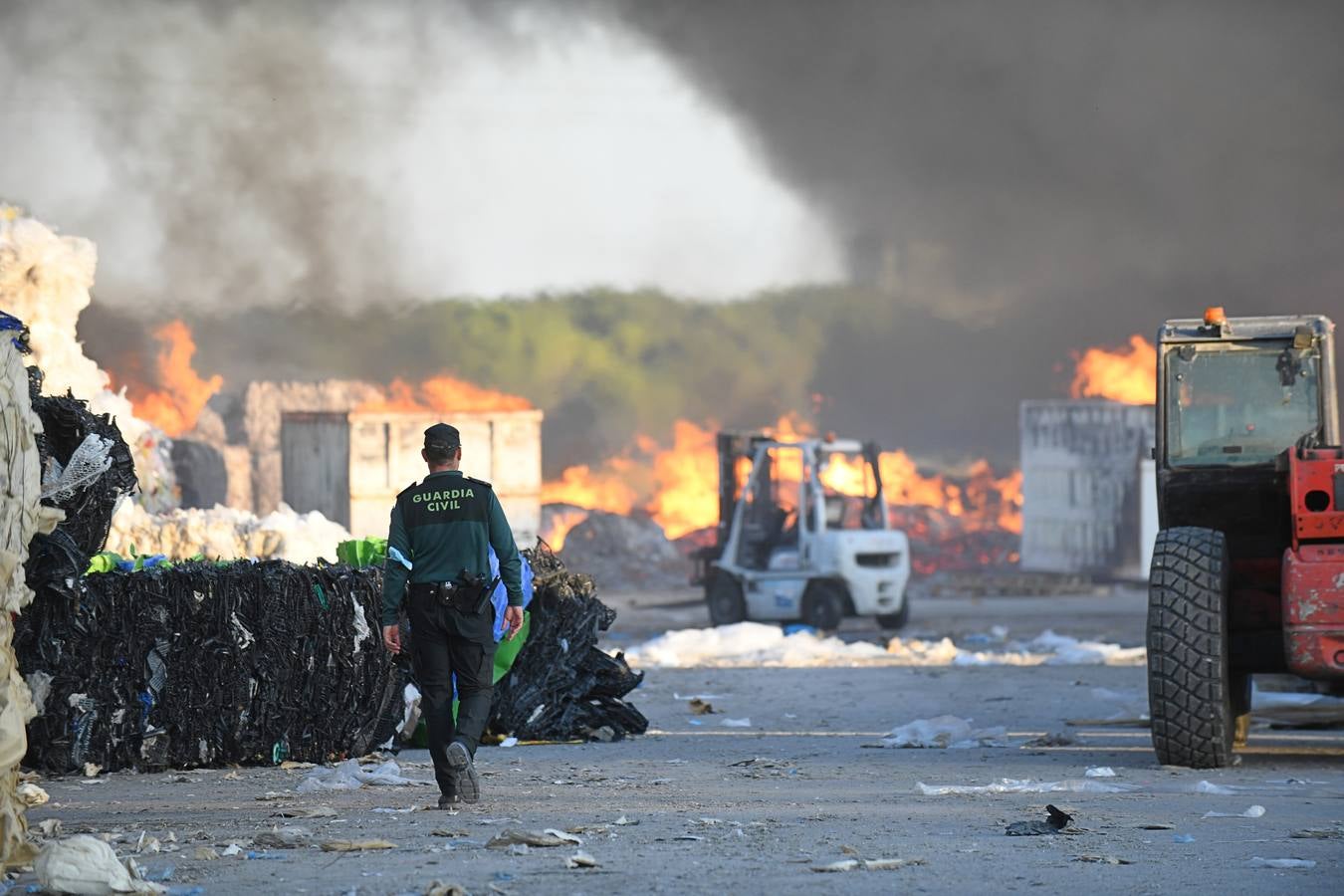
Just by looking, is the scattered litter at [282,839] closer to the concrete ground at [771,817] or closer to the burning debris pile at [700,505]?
the concrete ground at [771,817]

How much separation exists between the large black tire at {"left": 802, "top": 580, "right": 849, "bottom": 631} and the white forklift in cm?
1

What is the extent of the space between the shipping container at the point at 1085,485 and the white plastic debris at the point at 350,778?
28.7m

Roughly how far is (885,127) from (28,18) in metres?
20.9

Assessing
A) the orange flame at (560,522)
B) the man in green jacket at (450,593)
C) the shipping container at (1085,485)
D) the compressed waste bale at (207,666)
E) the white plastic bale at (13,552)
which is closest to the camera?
the white plastic bale at (13,552)

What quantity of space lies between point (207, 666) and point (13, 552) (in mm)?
3300

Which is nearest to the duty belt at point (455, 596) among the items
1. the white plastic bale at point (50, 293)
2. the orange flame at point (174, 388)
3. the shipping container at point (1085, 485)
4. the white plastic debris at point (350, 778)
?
the white plastic debris at point (350, 778)

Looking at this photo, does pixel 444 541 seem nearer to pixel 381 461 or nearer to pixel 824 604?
pixel 824 604

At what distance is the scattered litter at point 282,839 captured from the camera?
723 cm

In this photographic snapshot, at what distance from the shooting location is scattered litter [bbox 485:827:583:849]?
7141mm

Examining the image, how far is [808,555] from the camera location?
25344 millimetres

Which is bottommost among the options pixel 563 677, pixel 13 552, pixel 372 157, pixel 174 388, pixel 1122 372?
pixel 563 677

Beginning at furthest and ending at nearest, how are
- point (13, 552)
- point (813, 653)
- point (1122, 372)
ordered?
point (1122, 372)
point (813, 653)
point (13, 552)

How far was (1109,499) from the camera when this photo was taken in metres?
37.7

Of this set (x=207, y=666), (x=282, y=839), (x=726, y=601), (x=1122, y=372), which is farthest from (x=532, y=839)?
(x=1122, y=372)
